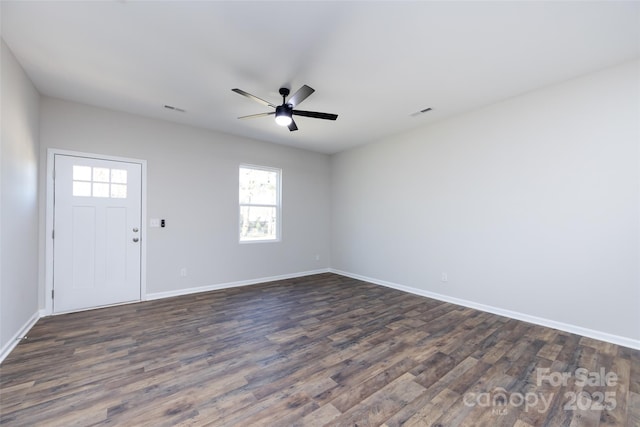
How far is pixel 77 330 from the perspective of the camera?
293 cm

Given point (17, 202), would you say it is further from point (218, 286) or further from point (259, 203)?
point (259, 203)

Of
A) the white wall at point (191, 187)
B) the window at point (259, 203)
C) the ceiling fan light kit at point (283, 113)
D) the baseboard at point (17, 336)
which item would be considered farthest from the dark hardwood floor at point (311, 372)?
the ceiling fan light kit at point (283, 113)

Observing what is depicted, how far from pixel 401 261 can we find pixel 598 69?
3378mm

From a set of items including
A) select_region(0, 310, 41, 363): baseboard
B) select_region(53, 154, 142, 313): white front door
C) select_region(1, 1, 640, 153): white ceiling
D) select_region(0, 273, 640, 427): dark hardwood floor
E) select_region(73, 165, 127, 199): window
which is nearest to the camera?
select_region(0, 273, 640, 427): dark hardwood floor

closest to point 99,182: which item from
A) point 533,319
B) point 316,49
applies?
point 316,49

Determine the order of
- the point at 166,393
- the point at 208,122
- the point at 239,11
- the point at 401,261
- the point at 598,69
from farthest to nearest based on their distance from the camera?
the point at 401,261
the point at 208,122
the point at 598,69
the point at 239,11
the point at 166,393

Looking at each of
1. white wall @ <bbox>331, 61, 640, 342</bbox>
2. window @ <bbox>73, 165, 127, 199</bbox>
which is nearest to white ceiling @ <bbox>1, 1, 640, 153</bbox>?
white wall @ <bbox>331, 61, 640, 342</bbox>

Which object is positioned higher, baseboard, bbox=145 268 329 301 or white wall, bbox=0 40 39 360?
white wall, bbox=0 40 39 360

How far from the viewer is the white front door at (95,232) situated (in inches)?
Answer: 136

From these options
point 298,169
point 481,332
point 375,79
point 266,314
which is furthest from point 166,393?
point 298,169

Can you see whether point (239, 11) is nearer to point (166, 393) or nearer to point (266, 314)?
point (166, 393)

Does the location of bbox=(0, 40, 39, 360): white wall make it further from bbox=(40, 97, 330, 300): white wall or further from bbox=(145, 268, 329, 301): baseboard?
bbox=(145, 268, 329, 301): baseboard

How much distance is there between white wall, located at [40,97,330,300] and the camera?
3646mm

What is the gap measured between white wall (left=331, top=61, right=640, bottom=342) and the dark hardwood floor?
41cm
